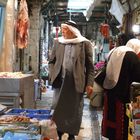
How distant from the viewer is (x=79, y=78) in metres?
6.06

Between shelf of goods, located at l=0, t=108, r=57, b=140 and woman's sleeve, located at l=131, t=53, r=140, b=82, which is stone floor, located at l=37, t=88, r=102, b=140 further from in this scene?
shelf of goods, located at l=0, t=108, r=57, b=140

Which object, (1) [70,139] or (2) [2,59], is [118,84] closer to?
(1) [70,139]

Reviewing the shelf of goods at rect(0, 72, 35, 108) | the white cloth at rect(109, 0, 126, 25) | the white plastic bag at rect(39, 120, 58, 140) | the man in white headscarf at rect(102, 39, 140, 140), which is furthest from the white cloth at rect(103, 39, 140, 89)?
the white cloth at rect(109, 0, 126, 25)

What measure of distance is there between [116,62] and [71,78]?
3.28ft

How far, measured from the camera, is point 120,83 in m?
5.46

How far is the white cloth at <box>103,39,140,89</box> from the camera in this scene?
541 cm

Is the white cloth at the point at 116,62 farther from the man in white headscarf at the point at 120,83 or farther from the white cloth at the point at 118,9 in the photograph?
the white cloth at the point at 118,9

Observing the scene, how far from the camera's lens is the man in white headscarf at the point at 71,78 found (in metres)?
6.09

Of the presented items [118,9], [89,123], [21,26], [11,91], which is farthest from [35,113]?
[118,9]

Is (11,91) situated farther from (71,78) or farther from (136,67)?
(136,67)

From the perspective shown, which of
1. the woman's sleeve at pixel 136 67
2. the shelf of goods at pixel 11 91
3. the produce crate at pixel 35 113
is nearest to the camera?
the produce crate at pixel 35 113

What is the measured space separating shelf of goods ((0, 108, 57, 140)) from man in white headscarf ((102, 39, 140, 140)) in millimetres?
1595

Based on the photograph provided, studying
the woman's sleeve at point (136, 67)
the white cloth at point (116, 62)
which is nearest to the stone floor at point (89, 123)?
the white cloth at point (116, 62)

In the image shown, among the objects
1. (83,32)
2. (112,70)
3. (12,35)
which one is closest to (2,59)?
(12,35)
